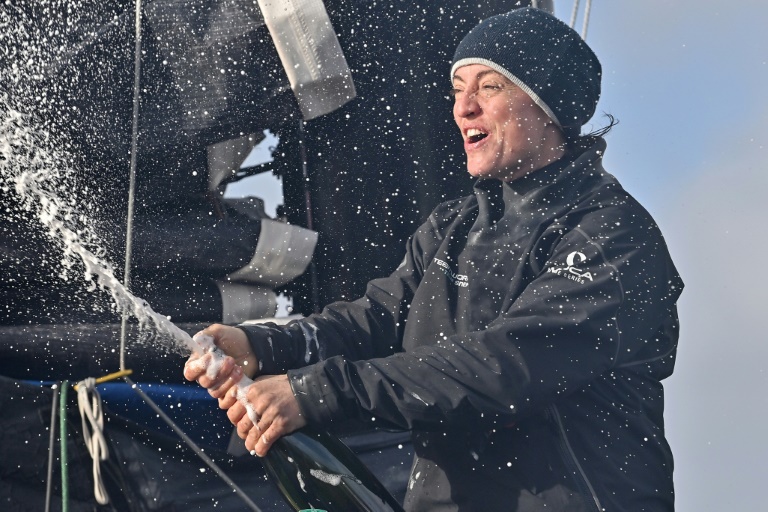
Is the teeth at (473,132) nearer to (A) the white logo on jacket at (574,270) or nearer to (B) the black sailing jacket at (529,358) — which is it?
(B) the black sailing jacket at (529,358)

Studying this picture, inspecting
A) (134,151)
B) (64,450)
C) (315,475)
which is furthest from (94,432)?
(134,151)

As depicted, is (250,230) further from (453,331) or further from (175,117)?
(453,331)

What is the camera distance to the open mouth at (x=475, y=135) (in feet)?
7.07

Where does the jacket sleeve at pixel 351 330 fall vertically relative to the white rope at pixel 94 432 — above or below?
above

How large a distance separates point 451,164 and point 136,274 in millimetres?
1450

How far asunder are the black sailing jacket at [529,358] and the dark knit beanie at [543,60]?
14 cm

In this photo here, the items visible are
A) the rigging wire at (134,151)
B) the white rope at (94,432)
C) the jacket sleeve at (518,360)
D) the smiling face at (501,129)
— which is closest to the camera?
the jacket sleeve at (518,360)

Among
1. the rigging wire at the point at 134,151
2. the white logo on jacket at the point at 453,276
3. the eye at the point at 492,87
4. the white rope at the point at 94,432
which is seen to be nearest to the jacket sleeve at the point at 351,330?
the white logo on jacket at the point at 453,276

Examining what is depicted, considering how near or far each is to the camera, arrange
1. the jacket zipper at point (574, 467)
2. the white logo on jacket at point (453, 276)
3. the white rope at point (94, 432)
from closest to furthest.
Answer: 1. the jacket zipper at point (574, 467)
2. the white logo on jacket at point (453, 276)
3. the white rope at point (94, 432)

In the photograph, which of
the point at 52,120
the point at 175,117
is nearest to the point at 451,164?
the point at 175,117

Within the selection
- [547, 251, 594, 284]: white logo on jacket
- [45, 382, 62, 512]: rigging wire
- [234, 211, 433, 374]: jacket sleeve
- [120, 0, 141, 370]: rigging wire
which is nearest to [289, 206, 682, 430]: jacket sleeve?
[547, 251, 594, 284]: white logo on jacket

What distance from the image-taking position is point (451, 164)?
369cm

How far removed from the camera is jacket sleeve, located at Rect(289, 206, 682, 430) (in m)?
1.69

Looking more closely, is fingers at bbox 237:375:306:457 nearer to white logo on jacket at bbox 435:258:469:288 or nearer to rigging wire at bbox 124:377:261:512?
white logo on jacket at bbox 435:258:469:288
